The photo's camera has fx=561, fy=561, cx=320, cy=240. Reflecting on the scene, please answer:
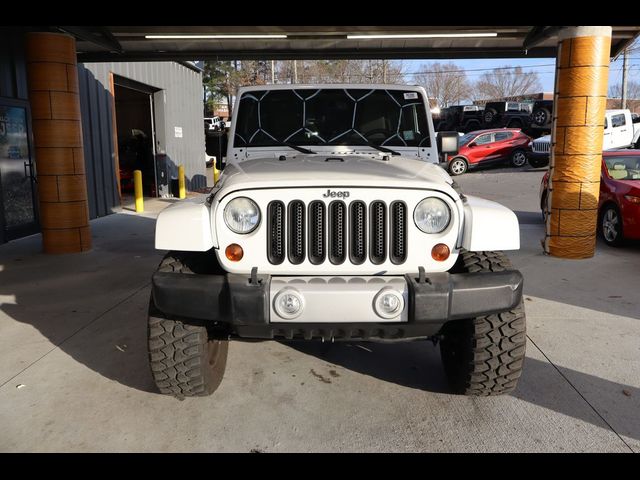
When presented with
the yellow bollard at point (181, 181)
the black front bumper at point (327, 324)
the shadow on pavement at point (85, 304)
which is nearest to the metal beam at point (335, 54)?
the shadow on pavement at point (85, 304)

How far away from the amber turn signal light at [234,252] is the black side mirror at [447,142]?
7.71ft

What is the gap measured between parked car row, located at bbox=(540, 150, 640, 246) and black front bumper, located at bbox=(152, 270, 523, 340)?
18.1 feet

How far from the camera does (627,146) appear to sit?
20453mm

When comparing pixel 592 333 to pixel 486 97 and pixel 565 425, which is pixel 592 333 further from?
pixel 486 97

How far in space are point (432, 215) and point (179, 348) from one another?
1.54 metres

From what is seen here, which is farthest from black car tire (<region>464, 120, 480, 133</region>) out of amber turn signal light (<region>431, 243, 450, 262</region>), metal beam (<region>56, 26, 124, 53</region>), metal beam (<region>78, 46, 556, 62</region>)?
amber turn signal light (<region>431, 243, 450, 262</region>)

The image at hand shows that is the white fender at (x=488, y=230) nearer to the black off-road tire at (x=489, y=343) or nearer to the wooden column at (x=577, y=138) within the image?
the black off-road tire at (x=489, y=343)

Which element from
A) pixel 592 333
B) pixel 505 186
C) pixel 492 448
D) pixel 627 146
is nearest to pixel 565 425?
pixel 492 448

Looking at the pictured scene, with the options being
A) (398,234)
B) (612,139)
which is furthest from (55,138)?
(612,139)

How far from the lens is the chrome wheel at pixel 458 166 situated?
792 inches

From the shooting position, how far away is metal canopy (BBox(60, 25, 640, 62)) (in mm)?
8273

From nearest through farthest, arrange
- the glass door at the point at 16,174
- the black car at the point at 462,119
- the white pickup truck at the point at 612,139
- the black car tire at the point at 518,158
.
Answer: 1. the glass door at the point at 16,174
2. the white pickup truck at the point at 612,139
3. the black car tire at the point at 518,158
4. the black car at the point at 462,119

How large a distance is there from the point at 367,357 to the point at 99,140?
982cm

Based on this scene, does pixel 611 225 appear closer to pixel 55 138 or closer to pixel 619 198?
pixel 619 198
